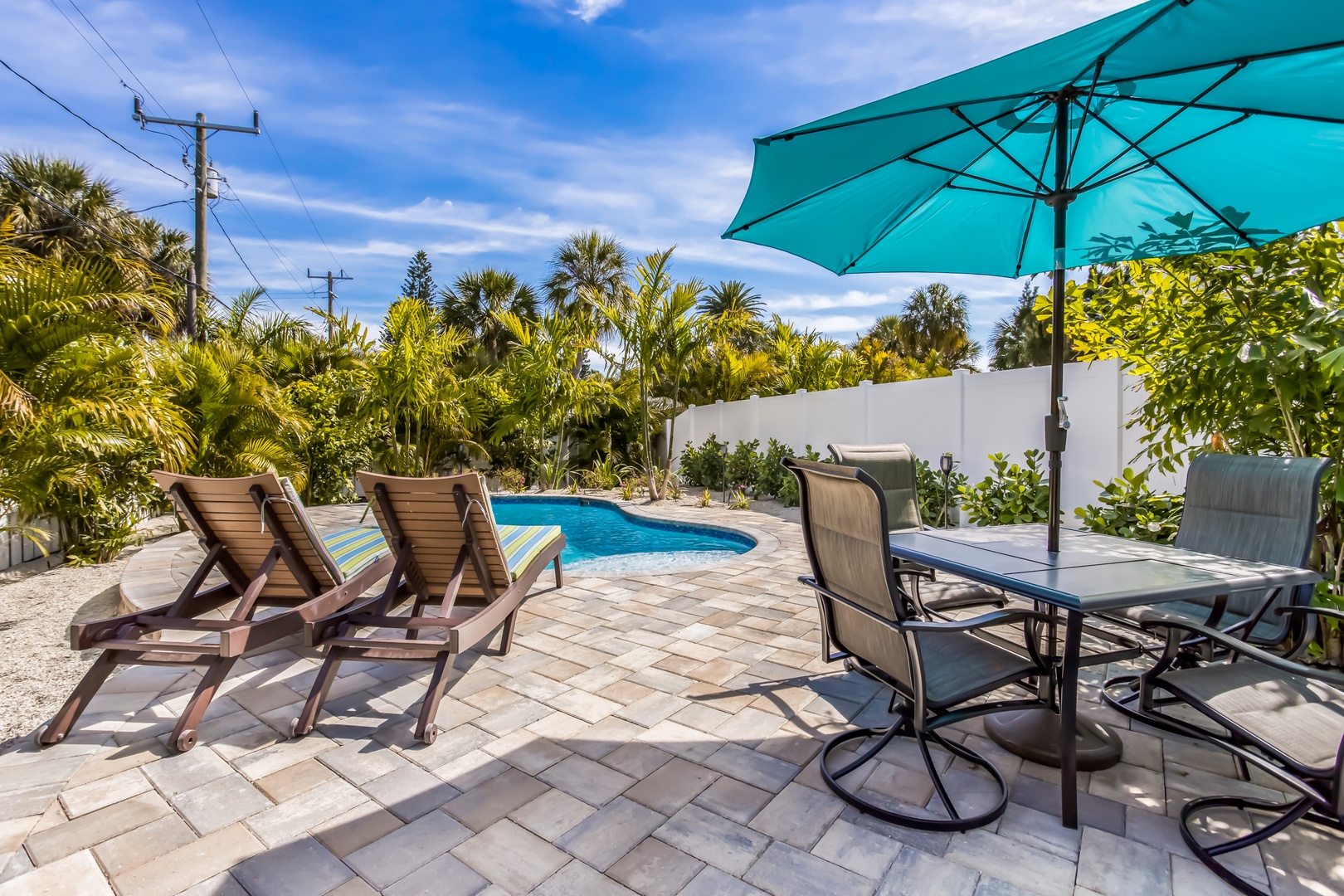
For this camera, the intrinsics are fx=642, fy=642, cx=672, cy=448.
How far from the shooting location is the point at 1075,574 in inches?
84.8

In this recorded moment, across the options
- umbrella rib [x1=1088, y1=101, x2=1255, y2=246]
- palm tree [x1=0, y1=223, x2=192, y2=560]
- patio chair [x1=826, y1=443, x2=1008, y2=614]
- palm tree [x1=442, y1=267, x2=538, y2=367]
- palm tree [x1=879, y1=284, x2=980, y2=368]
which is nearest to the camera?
umbrella rib [x1=1088, y1=101, x2=1255, y2=246]

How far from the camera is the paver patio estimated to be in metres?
1.71

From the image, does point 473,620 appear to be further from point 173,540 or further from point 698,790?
point 173,540

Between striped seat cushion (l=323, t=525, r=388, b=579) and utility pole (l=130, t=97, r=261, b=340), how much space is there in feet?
35.2

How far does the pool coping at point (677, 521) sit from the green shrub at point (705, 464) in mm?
2669

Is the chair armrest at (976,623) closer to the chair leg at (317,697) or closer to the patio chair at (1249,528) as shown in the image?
the patio chair at (1249,528)

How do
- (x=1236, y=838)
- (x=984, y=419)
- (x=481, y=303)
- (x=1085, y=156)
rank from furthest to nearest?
1. (x=481, y=303)
2. (x=984, y=419)
3. (x=1085, y=156)
4. (x=1236, y=838)

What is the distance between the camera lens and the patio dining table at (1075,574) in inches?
75.4

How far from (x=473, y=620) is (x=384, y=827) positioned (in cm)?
92

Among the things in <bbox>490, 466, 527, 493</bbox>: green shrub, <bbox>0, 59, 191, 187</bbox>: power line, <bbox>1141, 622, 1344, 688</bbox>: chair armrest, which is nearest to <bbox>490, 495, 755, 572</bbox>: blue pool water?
<bbox>490, 466, 527, 493</bbox>: green shrub

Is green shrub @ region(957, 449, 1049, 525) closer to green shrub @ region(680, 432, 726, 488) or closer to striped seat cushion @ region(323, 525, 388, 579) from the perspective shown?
striped seat cushion @ region(323, 525, 388, 579)

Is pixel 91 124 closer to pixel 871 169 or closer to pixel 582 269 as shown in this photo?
pixel 871 169

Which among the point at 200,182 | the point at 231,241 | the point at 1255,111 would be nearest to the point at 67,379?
the point at 1255,111

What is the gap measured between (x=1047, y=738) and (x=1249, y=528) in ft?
4.34
